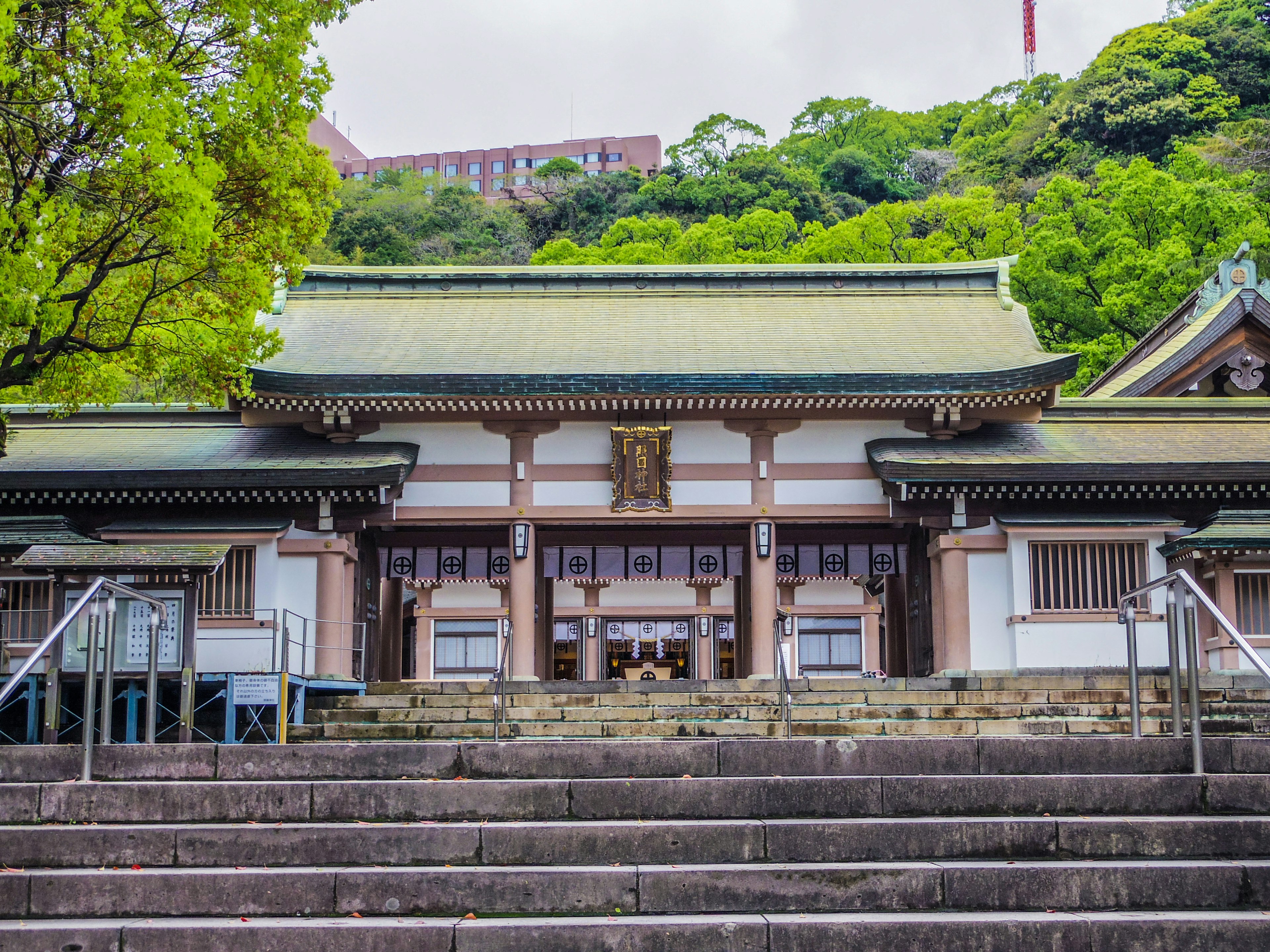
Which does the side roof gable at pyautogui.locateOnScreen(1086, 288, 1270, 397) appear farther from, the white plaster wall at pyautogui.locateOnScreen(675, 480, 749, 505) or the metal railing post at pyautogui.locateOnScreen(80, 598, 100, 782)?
the metal railing post at pyautogui.locateOnScreen(80, 598, 100, 782)

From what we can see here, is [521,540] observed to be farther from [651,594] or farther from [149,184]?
[651,594]

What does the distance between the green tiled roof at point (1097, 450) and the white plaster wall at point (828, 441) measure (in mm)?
272

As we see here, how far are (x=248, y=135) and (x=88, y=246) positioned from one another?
202 cm

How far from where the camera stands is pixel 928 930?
20.2ft

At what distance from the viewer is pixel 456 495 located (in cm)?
1697

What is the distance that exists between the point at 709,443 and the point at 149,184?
8618 millimetres

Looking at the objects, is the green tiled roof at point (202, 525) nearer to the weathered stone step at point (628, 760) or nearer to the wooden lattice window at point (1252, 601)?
the weathered stone step at point (628, 760)

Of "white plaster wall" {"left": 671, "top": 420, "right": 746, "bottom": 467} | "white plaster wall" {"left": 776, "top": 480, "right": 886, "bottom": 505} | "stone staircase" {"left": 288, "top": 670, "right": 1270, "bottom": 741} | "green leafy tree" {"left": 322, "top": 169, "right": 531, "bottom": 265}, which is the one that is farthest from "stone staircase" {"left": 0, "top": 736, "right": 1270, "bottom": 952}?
"green leafy tree" {"left": 322, "top": 169, "right": 531, "bottom": 265}

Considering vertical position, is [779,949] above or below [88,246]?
below

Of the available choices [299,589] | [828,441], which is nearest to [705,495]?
[828,441]

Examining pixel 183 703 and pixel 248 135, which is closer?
pixel 183 703

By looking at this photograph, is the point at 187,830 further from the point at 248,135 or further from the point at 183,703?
the point at 248,135

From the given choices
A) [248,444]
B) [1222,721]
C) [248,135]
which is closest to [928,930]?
[1222,721]

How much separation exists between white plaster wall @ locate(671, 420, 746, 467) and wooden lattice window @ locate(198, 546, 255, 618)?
6.14 meters
